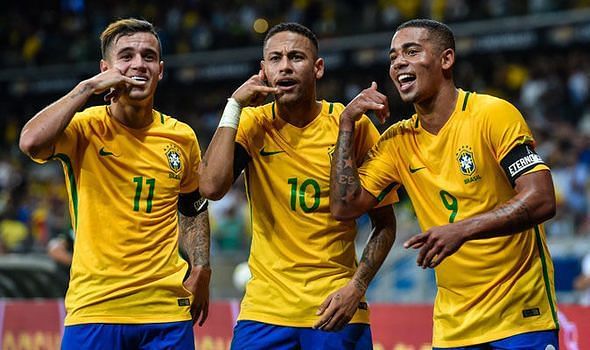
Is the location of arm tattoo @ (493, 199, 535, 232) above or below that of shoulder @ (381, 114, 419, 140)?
below

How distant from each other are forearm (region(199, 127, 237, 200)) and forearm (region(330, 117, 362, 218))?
55 centimetres

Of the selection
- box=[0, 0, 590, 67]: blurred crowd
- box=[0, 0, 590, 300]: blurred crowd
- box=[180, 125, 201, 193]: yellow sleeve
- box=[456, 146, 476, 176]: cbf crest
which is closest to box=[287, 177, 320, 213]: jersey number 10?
box=[180, 125, 201, 193]: yellow sleeve

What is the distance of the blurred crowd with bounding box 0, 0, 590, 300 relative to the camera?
616 inches

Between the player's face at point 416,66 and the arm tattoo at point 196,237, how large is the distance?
1.42 meters

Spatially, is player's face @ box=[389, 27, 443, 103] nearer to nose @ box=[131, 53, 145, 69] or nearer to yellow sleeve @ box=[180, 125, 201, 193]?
yellow sleeve @ box=[180, 125, 201, 193]

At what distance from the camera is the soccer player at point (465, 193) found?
16.3 feet

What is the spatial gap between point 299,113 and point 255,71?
1797 cm

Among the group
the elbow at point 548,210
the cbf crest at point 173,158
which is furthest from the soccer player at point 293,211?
the elbow at point 548,210

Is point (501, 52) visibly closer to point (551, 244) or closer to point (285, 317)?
point (551, 244)

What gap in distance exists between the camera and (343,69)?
22516 millimetres

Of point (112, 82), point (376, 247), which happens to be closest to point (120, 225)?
point (112, 82)

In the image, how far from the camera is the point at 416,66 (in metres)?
5.48

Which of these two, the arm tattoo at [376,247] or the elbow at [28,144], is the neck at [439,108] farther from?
the elbow at [28,144]

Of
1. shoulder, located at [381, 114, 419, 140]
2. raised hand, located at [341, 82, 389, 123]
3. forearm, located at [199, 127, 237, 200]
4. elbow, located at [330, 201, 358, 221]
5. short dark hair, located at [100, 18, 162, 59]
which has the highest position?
short dark hair, located at [100, 18, 162, 59]
